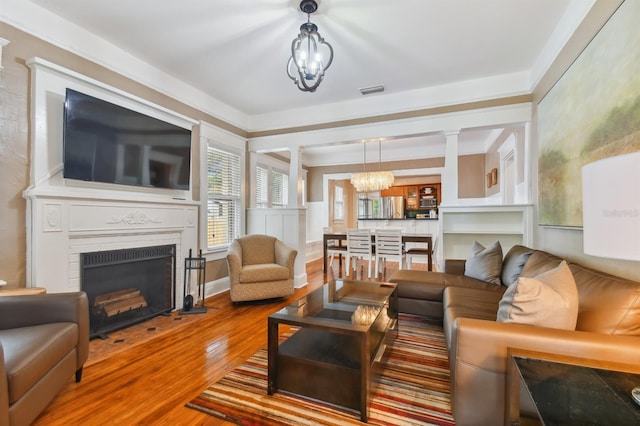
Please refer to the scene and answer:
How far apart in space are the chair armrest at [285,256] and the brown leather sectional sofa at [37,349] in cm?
225

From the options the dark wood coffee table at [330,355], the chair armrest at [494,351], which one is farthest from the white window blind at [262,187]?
the chair armrest at [494,351]

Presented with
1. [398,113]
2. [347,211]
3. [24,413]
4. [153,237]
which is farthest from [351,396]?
[347,211]

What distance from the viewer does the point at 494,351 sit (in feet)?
4.25

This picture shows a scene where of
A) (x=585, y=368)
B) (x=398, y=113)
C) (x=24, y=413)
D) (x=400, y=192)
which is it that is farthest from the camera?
(x=400, y=192)

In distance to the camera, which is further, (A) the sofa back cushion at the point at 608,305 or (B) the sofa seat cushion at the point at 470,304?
(B) the sofa seat cushion at the point at 470,304

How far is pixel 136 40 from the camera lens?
274 cm

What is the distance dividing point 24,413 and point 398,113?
13.9ft

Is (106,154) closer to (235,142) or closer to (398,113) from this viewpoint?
(235,142)

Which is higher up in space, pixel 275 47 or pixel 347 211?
pixel 275 47

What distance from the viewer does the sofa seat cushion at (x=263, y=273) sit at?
3.51 metres

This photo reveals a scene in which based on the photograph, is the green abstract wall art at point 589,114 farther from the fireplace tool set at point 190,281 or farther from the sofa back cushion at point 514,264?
the fireplace tool set at point 190,281

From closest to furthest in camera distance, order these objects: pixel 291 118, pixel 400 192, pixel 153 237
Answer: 1. pixel 153 237
2. pixel 291 118
3. pixel 400 192

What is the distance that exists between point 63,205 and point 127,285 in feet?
3.26

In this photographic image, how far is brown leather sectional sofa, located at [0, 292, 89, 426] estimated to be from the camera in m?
1.26
